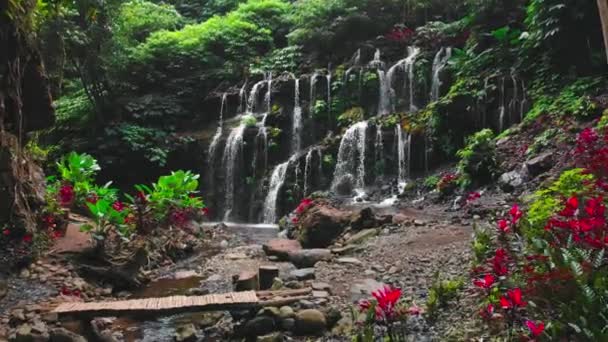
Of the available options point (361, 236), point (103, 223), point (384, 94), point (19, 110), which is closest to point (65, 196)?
point (103, 223)

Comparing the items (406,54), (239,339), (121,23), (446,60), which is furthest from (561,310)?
(121,23)

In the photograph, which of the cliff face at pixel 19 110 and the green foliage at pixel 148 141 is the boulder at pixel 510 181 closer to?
the cliff face at pixel 19 110

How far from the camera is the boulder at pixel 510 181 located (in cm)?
862

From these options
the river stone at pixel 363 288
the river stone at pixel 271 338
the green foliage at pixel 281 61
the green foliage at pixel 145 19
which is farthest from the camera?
Answer: the green foliage at pixel 145 19

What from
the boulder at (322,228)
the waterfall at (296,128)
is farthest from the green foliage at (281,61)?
the boulder at (322,228)

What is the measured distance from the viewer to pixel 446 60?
14.3 m

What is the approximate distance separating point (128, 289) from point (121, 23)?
11.2 metres

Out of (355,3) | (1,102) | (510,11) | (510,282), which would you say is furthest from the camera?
(355,3)

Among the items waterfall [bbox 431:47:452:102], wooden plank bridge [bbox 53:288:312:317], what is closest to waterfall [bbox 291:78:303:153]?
waterfall [bbox 431:47:452:102]

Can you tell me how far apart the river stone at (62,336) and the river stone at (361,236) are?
14.4 feet

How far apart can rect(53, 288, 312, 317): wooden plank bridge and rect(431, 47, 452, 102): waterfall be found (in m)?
10.6

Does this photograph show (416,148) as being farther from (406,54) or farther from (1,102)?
(1,102)

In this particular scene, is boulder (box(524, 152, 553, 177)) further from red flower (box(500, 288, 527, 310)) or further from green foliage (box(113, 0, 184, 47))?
green foliage (box(113, 0, 184, 47))

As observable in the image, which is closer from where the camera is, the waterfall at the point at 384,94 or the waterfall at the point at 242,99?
the waterfall at the point at 384,94
